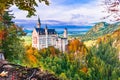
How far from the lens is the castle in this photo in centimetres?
4595

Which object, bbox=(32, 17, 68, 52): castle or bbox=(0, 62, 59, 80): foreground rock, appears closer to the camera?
bbox=(0, 62, 59, 80): foreground rock

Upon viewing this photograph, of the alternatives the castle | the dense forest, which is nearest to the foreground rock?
the dense forest

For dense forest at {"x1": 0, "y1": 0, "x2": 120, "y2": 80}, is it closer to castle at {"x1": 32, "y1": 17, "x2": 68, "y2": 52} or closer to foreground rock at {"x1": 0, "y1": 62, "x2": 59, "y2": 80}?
castle at {"x1": 32, "y1": 17, "x2": 68, "y2": 52}

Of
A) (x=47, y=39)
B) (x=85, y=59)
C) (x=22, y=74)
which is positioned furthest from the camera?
(x=85, y=59)

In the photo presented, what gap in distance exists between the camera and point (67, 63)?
1983 inches

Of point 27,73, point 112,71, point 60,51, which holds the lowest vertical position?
point 112,71

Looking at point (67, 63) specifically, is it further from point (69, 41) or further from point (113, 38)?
Result: point (113, 38)

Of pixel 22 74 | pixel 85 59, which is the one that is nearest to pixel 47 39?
pixel 85 59

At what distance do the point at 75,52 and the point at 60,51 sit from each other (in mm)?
3934

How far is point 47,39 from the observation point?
4853 centimetres

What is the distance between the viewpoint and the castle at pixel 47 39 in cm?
4595

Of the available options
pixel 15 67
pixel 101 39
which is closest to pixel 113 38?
pixel 101 39

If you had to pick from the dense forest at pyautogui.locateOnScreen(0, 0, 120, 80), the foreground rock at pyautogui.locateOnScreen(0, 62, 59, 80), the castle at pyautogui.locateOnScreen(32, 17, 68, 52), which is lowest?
the dense forest at pyautogui.locateOnScreen(0, 0, 120, 80)

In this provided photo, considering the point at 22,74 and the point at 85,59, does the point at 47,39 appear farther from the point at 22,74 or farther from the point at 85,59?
the point at 22,74
